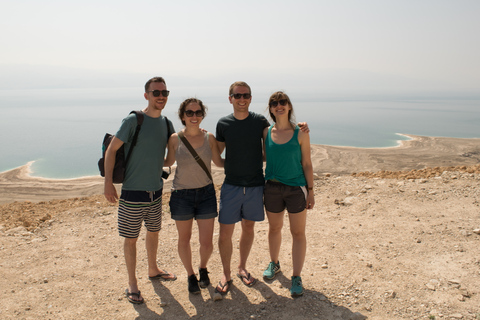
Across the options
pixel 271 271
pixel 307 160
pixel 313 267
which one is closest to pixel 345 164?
pixel 313 267

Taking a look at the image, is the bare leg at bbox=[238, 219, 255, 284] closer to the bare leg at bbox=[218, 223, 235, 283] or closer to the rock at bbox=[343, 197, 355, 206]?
the bare leg at bbox=[218, 223, 235, 283]

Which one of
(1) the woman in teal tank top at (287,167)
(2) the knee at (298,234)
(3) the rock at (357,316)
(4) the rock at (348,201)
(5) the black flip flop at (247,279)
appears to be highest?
(1) the woman in teal tank top at (287,167)

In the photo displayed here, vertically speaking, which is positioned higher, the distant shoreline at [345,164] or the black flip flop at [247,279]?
the black flip flop at [247,279]

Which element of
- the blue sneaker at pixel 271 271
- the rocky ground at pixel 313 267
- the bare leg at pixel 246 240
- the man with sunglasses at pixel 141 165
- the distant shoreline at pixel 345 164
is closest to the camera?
the man with sunglasses at pixel 141 165

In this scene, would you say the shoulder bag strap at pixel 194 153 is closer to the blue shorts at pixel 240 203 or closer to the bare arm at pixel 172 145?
the bare arm at pixel 172 145

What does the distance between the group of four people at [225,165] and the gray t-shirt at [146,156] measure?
0.04 feet

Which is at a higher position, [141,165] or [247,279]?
[141,165]

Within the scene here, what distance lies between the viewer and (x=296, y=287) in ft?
14.4

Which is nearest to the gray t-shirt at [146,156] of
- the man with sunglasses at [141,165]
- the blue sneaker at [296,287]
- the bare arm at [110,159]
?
the man with sunglasses at [141,165]

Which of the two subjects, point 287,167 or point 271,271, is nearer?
point 287,167

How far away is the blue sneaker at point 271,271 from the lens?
4793 mm

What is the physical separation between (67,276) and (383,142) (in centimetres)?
2681

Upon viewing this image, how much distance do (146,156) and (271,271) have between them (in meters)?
2.33

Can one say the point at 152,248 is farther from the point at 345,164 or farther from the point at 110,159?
the point at 345,164
